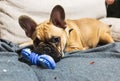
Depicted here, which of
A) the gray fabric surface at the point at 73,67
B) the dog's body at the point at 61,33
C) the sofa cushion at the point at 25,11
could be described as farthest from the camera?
the sofa cushion at the point at 25,11

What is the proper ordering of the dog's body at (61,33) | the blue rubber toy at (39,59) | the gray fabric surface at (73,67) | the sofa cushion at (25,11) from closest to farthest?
→ the gray fabric surface at (73,67) → the blue rubber toy at (39,59) → the dog's body at (61,33) → the sofa cushion at (25,11)

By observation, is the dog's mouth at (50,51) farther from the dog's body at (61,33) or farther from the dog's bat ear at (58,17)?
the dog's bat ear at (58,17)

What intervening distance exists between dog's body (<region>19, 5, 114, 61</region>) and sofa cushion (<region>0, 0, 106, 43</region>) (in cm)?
15

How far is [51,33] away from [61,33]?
7 centimetres

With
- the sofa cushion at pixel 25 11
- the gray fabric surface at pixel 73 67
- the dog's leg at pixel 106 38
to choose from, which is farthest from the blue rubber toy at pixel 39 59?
the dog's leg at pixel 106 38

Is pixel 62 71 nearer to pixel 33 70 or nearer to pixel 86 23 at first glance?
pixel 33 70

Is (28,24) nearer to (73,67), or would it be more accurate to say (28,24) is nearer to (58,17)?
(58,17)

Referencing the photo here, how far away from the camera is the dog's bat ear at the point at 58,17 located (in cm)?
165

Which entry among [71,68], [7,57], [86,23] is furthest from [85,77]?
[86,23]

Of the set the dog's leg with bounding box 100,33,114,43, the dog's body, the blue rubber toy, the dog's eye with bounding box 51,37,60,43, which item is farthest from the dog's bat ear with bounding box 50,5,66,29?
the dog's leg with bounding box 100,33,114,43

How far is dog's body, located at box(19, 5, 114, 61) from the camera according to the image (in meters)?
1.61

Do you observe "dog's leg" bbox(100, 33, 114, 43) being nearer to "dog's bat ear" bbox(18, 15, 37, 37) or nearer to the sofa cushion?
the sofa cushion

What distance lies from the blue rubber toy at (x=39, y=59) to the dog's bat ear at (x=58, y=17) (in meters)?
0.25

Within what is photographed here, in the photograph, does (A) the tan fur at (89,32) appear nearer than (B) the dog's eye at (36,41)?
No
